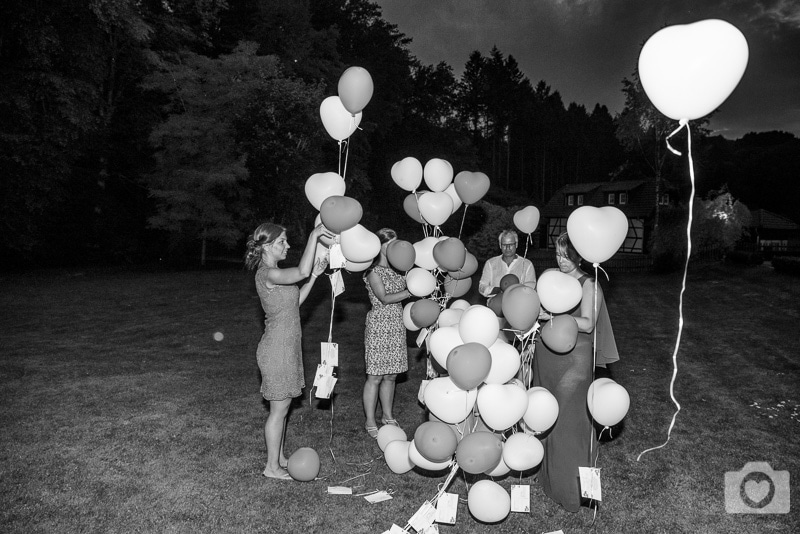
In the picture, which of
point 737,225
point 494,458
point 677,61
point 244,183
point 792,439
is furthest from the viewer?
point 737,225

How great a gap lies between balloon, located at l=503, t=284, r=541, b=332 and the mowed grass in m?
1.07

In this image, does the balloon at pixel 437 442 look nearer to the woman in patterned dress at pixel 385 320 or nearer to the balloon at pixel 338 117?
the woman in patterned dress at pixel 385 320

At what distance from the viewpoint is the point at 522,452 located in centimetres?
283

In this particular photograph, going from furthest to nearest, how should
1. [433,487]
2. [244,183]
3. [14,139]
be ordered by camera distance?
[244,183]
[14,139]
[433,487]

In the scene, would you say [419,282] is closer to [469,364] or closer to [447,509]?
[469,364]

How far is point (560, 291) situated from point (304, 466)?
197 cm

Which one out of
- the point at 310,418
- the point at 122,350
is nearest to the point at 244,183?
the point at 122,350

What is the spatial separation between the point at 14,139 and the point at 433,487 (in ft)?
46.9

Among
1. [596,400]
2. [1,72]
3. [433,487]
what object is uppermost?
[1,72]

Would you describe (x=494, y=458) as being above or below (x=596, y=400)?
below

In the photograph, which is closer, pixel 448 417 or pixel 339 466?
pixel 448 417

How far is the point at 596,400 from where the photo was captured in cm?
286

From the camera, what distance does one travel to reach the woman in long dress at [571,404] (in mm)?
3047

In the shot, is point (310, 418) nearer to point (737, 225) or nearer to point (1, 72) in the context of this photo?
point (1, 72)
